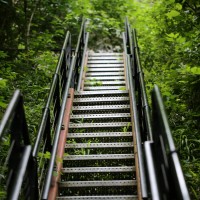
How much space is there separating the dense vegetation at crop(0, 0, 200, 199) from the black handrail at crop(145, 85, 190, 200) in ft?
7.04

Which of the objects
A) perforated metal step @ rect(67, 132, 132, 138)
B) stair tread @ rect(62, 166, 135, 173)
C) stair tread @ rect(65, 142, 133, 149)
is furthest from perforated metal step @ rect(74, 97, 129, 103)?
stair tread @ rect(62, 166, 135, 173)

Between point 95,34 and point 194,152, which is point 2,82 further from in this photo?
point 95,34

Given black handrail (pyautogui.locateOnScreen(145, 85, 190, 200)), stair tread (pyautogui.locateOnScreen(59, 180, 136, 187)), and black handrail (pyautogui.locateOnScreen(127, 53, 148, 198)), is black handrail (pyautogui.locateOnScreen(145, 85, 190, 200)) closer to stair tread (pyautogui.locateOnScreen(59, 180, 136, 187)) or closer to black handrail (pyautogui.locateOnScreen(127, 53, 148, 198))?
black handrail (pyautogui.locateOnScreen(127, 53, 148, 198))

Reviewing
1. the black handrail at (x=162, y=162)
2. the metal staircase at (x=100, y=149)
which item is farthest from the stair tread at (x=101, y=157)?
the black handrail at (x=162, y=162)

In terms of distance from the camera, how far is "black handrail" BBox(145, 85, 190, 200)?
1.96 metres

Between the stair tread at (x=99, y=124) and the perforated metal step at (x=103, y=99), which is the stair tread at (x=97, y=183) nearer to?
the stair tread at (x=99, y=124)

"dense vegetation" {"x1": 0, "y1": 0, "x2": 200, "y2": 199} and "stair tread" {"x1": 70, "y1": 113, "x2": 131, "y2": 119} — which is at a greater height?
"dense vegetation" {"x1": 0, "y1": 0, "x2": 200, "y2": 199}

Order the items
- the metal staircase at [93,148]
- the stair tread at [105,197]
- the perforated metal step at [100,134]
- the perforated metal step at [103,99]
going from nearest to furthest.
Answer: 1. the metal staircase at [93,148]
2. the stair tread at [105,197]
3. the perforated metal step at [100,134]
4. the perforated metal step at [103,99]

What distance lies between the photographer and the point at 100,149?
575 cm

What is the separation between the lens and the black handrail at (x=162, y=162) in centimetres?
196

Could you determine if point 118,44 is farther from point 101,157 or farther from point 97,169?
point 97,169

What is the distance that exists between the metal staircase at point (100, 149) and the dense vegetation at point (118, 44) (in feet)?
2.63

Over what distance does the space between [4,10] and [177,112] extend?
198 inches

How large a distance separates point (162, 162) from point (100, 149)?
3.42 meters
